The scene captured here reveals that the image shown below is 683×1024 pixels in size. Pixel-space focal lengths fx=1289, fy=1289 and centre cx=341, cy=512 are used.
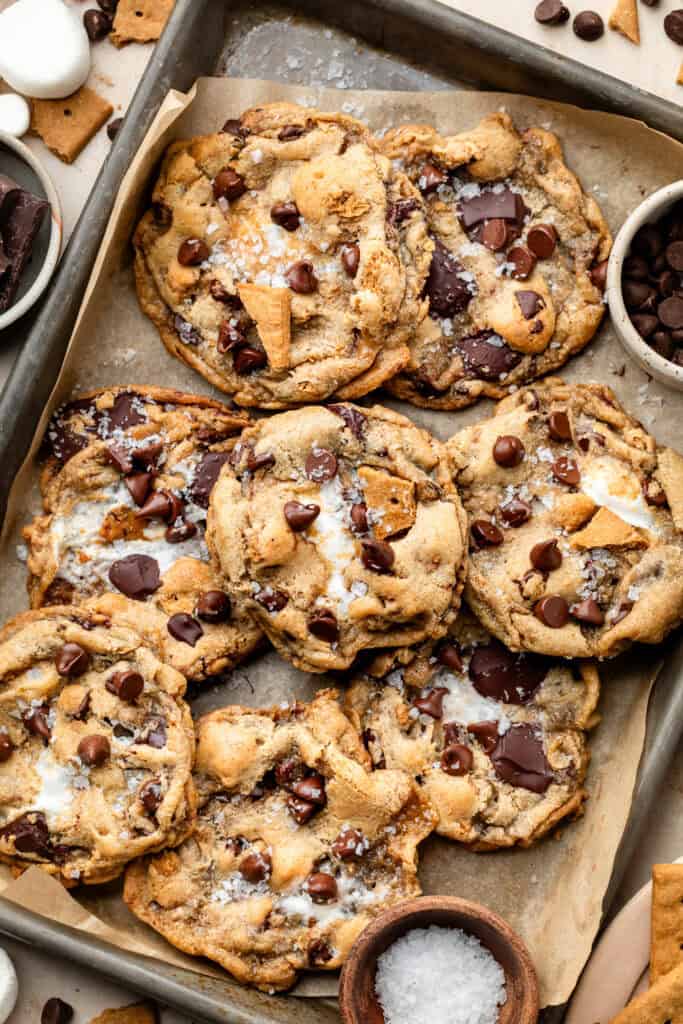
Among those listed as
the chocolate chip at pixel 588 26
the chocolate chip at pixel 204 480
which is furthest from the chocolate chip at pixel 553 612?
the chocolate chip at pixel 588 26

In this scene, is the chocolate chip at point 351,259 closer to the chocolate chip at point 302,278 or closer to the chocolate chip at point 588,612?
the chocolate chip at point 302,278

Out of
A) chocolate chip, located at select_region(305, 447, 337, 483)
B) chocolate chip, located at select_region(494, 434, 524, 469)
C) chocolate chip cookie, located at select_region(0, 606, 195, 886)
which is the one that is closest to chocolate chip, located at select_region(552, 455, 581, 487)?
chocolate chip, located at select_region(494, 434, 524, 469)

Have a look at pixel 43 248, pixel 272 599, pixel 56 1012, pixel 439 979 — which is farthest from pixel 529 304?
pixel 56 1012

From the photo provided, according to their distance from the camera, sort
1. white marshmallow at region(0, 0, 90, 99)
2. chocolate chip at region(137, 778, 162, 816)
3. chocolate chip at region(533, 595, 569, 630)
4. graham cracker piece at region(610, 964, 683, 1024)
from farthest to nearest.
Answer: white marshmallow at region(0, 0, 90, 99) → chocolate chip at region(533, 595, 569, 630) → chocolate chip at region(137, 778, 162, 816) → graham cracker piece at region(610, 964, 683, 1024)

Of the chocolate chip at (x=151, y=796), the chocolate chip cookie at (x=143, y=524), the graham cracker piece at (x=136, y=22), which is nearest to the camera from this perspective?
the chocolate chip at (x=151, y=796)

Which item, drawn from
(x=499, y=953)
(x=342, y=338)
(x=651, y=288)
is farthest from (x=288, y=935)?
(x=651, y=288)

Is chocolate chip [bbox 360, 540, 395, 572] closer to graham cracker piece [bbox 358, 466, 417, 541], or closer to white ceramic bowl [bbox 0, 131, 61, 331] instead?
graham cracker piece [bbox 358, 466, 417, 541]
